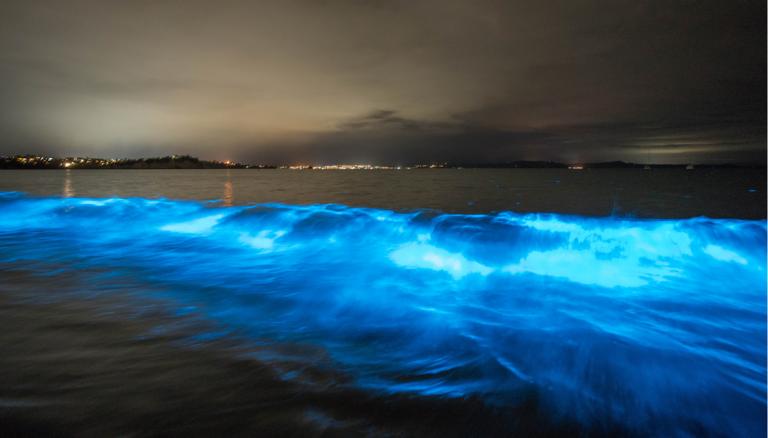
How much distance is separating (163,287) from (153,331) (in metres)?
2.34

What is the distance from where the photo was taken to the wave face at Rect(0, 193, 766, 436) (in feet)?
11.4

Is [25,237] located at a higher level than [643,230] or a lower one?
lower

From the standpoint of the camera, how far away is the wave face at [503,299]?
347 cm

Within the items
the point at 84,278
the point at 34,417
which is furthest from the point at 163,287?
the point at 34,417

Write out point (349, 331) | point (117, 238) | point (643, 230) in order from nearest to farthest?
point (349, 331)
point (643, 230)
point (117, 238)

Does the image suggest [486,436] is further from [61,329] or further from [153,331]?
[61,329]

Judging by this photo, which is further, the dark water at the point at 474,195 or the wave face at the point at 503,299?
the dark water at the point at 474,195

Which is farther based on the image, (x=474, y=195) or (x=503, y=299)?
(x=474, y=195)

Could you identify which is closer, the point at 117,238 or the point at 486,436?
the point at 486,436

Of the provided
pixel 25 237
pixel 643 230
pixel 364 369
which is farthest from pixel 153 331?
pixel 643 230

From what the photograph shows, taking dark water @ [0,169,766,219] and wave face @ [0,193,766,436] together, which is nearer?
wave face @ [0,193,766,436]

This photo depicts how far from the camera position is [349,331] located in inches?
186

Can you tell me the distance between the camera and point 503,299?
6.25 m

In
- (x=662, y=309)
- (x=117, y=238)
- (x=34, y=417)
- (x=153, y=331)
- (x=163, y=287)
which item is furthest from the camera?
(x=117, y=238)
